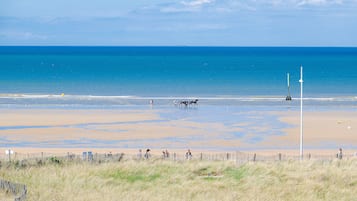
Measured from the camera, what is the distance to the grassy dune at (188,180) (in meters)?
21.6

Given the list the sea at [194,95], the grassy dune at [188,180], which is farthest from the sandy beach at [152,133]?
the grassy dune at [188,180]

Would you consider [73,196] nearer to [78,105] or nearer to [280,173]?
[280,173]

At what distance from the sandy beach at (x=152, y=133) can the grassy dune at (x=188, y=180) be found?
838 centimetres

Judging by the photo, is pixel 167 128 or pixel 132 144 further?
pixel 167 128

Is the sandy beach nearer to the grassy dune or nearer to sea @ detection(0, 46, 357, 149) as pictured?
sea @ detection(0, 46, 357, 149)

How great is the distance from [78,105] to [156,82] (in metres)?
35.0

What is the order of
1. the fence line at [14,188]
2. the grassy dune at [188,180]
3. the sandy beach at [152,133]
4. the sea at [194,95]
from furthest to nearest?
the sea at [194,95], the sandy beach at [152,133], the grassy dune at [188,180], the fence line at [14,188]

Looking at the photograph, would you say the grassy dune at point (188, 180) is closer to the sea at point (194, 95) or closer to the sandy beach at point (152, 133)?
the sandy beach at point (152, 133)

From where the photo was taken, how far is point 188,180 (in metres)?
23.8

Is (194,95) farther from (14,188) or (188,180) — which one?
(14,188)

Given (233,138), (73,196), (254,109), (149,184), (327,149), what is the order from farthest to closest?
(254,109)
(233,138)
(327,149)
(149,184)
(73,196)

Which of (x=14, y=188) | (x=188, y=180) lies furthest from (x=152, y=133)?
(x=14, y=188)

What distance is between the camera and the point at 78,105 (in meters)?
58.3

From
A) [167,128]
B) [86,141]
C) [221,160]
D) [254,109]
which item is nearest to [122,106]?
[254,109]
